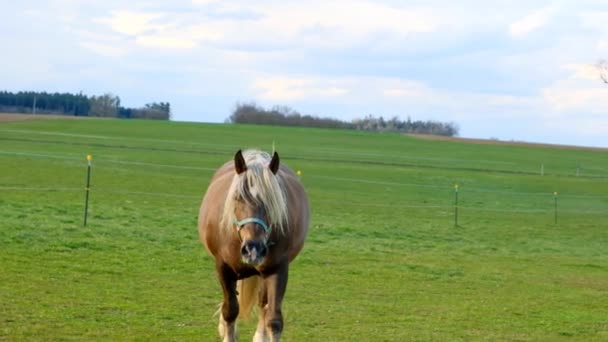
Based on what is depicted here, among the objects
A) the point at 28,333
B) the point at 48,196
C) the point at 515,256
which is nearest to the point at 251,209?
the point at 28,333

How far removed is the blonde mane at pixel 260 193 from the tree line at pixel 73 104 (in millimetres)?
106595

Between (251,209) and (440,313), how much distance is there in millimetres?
5208

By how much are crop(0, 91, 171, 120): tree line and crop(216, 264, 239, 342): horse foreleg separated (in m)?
106

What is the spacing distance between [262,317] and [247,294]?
0.64 m

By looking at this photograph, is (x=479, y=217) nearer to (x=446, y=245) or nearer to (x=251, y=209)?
(x=446, y=245)

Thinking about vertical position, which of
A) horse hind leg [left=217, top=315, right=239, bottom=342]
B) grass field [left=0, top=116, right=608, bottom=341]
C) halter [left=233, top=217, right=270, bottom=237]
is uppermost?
halter [left=233, top=217, right=270, bottom=237]

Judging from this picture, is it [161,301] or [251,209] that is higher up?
[251,209]

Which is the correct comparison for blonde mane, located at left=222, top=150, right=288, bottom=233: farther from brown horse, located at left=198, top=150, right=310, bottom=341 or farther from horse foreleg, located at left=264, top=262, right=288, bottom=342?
horse foreleg, located at left=264, top=262, right=288, bottom=342

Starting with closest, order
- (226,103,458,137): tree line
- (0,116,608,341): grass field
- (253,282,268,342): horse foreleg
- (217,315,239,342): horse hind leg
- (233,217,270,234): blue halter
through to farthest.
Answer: (233,217,270,234): blue halter → (253,282,268,342): horse foreleg → (217,315,239,342): horse hind leg → (0,116,608,341): grass field → (226,103,458,137): tree line

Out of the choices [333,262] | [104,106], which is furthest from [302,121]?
[333,262]

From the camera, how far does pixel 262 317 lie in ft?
22.5

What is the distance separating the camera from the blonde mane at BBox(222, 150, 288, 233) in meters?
6.07

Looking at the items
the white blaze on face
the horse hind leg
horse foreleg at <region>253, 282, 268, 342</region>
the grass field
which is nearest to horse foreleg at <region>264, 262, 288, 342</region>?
horse foreleg at <region>253, 282, 268, 342</region>

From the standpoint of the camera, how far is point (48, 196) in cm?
2338
